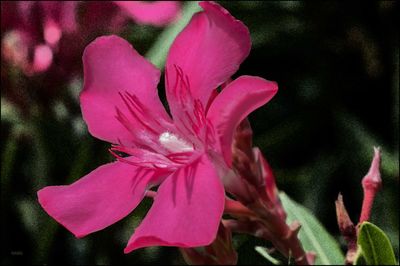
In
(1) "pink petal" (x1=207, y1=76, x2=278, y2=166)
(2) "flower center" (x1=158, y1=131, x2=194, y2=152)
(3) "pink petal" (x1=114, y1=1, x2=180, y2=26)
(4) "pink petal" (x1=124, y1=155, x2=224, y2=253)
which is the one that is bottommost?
(3) "pink petal" (x1=114, y1=1, x2=180, y2=26)

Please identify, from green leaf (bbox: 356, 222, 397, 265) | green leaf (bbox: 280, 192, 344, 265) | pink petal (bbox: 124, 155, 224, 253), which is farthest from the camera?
green leaf (bbox: 280, 192, 344, 265)

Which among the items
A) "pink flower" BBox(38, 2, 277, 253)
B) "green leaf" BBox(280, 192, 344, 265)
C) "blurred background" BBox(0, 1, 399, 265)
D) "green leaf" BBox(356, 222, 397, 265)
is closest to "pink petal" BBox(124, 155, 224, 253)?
"pink flower" BBox(38, 2, 277, 253)

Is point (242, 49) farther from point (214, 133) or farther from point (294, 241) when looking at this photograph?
point (294, 241)

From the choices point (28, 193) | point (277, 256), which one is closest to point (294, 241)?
point (277, 256)

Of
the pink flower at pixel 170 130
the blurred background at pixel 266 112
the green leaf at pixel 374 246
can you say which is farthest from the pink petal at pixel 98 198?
the blurred background at pixel 266 112

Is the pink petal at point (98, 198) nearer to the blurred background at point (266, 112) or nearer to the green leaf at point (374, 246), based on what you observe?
the green leaf at point (374, 246)

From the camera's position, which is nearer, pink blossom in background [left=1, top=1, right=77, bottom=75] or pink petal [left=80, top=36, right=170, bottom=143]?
pink petal [left=80, top=36, right=170, bottom=143]

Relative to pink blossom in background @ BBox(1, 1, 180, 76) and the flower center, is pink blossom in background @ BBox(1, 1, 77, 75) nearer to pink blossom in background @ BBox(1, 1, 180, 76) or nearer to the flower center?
pink blossom in background @ BBox(1, 1, 180, 76)
